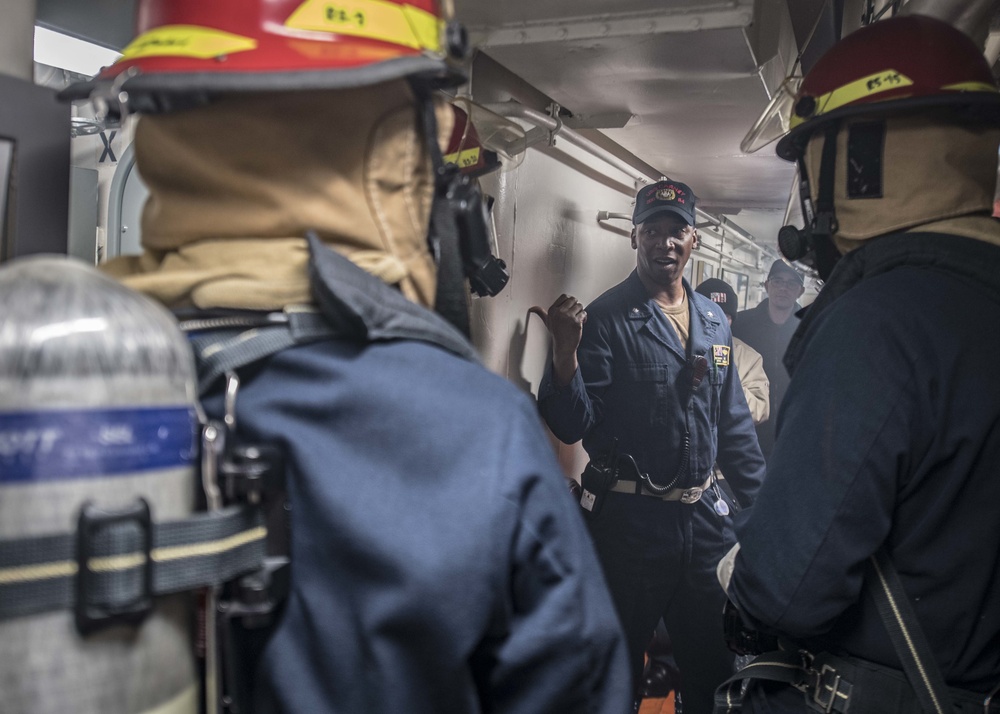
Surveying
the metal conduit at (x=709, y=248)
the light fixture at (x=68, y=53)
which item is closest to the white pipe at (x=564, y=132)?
the metal conduit at (x=709, y=248)

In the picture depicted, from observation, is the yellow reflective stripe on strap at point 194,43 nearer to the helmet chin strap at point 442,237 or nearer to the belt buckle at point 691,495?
the helmet chin strap at point 442,237

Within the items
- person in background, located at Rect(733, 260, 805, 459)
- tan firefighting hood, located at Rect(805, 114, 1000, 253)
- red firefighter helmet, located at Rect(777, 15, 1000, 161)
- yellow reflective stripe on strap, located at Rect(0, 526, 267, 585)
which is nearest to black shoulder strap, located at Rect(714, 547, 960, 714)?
tan firefighting hood, located at Rect(805, 114, 1000, 253)

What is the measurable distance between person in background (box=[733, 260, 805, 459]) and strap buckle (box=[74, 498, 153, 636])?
4.17m

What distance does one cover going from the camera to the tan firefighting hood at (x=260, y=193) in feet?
2.85

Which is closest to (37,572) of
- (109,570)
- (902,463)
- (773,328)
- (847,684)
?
(109,570)

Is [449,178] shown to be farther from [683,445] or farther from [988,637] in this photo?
[683,445]

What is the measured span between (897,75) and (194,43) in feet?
4.75

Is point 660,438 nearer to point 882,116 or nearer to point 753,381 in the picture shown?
point 753,381

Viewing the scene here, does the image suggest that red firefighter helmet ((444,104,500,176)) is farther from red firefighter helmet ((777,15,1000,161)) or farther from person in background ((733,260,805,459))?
person in background ((733,260,805,459))

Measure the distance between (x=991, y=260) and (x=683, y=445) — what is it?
1656 mm

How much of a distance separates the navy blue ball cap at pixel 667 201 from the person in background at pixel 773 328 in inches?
57.5

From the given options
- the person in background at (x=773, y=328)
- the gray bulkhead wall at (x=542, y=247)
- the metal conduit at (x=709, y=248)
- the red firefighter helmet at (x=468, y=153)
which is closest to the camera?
the red firefighter helmet at (x=468, y=153)

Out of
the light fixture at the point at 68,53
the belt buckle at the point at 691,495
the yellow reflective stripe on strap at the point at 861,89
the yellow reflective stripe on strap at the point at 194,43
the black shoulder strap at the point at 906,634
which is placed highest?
the yellow reflective stripe on strap at the point at 861,89

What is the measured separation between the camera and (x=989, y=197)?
5.30 ft
